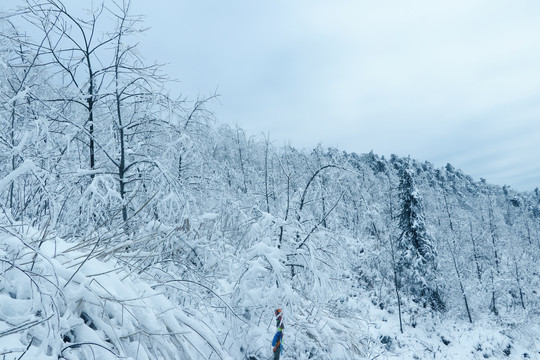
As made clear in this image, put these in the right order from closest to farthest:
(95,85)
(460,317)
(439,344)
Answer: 1. (95,85)
2. (439,344)
3. (460,317)

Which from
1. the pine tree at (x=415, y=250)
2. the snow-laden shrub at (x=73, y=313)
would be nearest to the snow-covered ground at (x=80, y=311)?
the snow-laden shrub at (x=73, y=313)

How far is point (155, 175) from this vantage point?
16.4 feet

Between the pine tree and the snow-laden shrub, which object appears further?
the pine tree

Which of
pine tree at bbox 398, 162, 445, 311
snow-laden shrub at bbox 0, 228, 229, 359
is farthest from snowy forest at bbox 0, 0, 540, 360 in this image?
pine tree at bbox 398, 162, 445, 311

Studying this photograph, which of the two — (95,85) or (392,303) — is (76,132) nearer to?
(95,85)

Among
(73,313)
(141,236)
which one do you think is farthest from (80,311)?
(141,236)

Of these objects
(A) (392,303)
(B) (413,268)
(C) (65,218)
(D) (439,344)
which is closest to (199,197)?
(C) (65,218)

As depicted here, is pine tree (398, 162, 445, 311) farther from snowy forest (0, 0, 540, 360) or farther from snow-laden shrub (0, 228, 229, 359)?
snow-laden shrub (0, 228, 229, 359)

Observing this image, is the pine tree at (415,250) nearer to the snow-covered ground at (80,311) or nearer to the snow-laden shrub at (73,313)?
the snow-covered ground at (80,311)

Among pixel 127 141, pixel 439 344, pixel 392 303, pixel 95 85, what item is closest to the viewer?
pixel 95 85

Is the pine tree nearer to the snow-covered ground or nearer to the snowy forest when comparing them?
the snowy forest

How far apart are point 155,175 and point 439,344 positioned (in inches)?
804

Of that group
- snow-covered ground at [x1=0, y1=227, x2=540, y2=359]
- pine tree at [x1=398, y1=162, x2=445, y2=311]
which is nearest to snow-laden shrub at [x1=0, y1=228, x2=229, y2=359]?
snow-covered ground at [x1=0, y1=227, x2=540, y2=359]

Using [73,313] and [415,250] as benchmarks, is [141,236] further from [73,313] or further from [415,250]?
[415,250]
